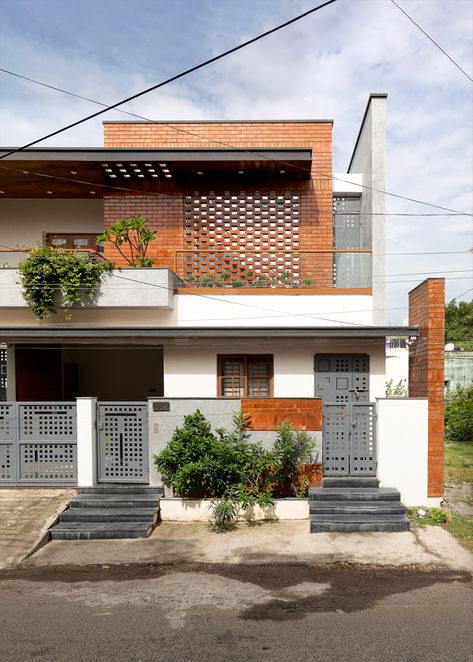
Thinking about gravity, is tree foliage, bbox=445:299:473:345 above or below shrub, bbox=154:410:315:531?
above

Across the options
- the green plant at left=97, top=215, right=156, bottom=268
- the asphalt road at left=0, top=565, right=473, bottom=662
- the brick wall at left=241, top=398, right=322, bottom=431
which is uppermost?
the green plant at left=97, top=215, right=156, bottom=268

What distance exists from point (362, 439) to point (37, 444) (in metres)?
6.19

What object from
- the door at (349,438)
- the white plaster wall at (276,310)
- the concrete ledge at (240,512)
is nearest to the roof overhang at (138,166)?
the white plaster wall at (276,310)

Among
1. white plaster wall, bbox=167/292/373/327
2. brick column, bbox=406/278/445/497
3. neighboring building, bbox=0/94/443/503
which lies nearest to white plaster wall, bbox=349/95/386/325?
neighboring building, bbox=0/94/443/503

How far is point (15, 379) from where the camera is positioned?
10328mm

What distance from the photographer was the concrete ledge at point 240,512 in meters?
7.52

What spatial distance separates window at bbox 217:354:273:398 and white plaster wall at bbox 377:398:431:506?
2.44 meters

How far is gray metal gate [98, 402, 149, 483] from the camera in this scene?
26.4 feet

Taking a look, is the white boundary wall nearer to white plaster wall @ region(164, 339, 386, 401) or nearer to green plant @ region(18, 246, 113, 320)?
white plaster wall @ region(164, 339, 386, 401)

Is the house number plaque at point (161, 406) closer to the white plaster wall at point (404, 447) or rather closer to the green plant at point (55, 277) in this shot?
the green plant at point (55, 277)

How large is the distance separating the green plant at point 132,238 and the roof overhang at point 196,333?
1.57 metres

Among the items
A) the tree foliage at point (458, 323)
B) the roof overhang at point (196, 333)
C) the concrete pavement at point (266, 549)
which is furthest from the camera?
the tree foliage at point (458, 323)

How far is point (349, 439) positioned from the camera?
316 inches

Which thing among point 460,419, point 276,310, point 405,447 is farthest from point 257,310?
point 460,419
